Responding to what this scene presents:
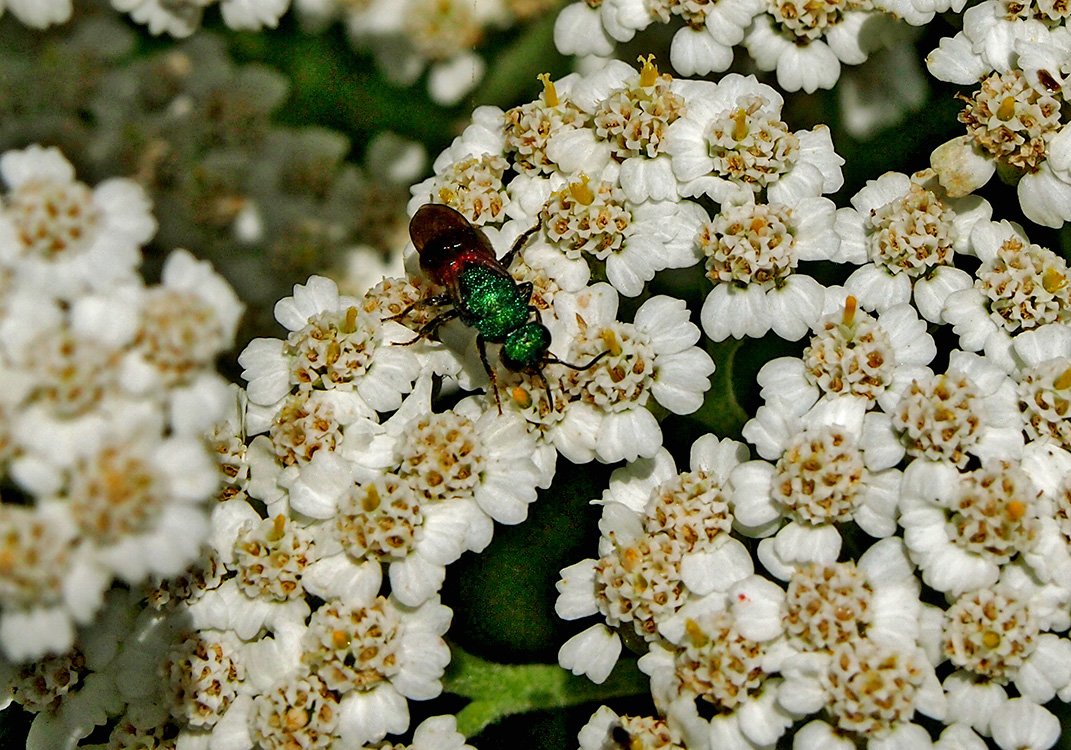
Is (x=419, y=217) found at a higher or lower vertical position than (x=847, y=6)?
lower

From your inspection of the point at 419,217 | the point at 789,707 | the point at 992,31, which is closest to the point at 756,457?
the point at 789,707

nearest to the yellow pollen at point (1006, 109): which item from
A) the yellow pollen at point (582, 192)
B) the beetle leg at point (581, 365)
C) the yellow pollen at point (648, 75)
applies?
the yellow pollen at point (648, 75)

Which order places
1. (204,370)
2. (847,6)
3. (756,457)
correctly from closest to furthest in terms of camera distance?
1. (204,370)
2. (756,457)
3. (847,6)

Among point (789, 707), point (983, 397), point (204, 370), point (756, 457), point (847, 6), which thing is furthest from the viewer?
point (847, 6)

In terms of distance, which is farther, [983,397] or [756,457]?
[756,457]

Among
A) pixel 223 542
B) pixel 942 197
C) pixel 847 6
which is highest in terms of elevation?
pixel 847 6

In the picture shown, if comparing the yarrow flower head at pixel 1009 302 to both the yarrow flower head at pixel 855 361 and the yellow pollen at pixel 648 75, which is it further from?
the yellow pollen at pixel 648 75

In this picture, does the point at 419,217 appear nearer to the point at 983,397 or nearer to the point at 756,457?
the point at 756,457

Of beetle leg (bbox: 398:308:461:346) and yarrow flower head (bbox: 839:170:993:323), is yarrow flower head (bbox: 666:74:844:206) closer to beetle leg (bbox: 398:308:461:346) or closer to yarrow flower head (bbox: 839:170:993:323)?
yarrow flower head (bbox: 839:170:993:323)

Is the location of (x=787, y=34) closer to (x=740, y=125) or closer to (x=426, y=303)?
(x=740, y=125)
